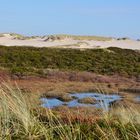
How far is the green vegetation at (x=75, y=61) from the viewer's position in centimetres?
4506

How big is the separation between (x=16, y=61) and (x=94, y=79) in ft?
40.5

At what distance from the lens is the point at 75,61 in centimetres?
5047

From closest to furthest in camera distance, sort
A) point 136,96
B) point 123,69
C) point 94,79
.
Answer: point 136,96 < point 94,79 < point 123,69

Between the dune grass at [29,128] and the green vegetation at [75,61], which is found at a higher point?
the dune grass at [29,128]

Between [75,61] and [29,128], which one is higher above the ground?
[29,128]

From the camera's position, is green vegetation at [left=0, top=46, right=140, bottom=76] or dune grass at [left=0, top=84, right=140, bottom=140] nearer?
dune grass at [left=0, top=84, right=140, bottom=140]

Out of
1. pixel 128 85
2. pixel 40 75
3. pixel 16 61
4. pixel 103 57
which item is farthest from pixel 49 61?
pixel 128 85

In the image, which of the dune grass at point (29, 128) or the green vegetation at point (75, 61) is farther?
the green vegetation at point (75, 61)

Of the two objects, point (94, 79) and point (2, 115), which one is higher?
point (2, 115)

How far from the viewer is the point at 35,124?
388 inches

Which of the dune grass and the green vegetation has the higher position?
the dune grass

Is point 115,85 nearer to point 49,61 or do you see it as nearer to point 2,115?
point 49,61

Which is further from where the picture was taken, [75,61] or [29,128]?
[75,61]

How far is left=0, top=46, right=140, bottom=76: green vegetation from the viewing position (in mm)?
45059
